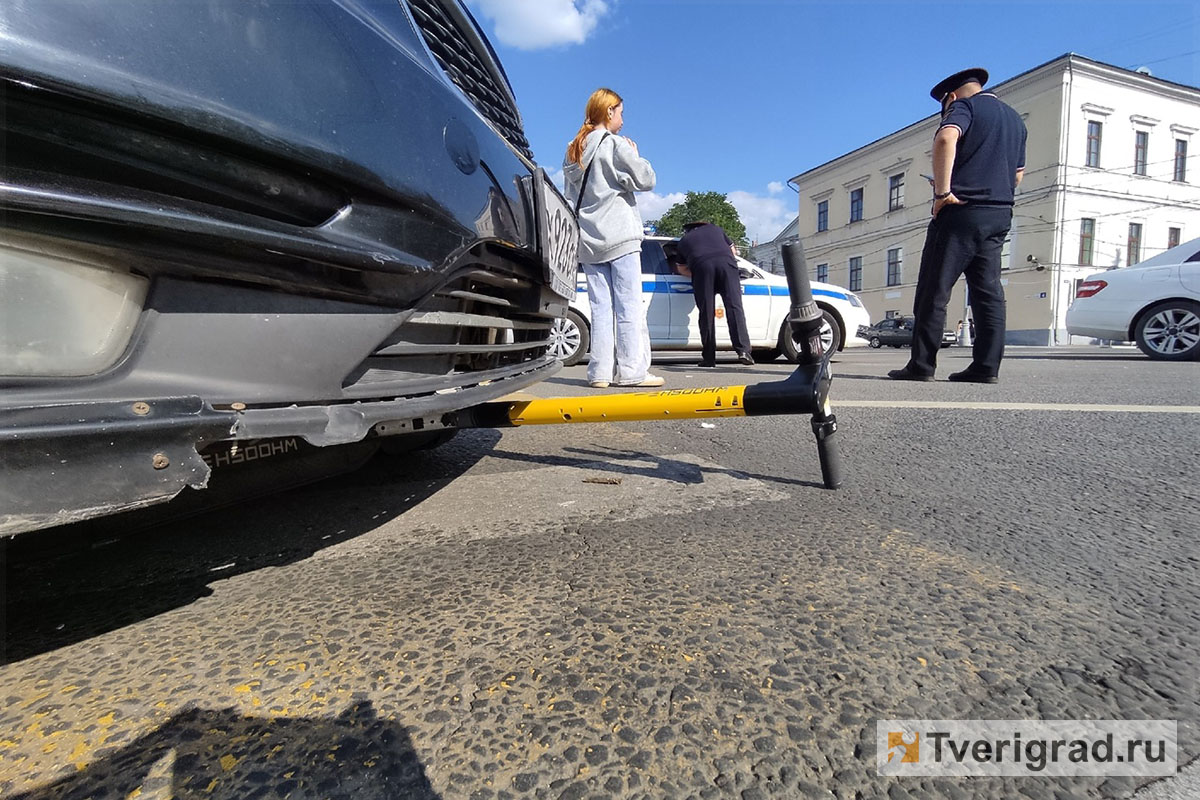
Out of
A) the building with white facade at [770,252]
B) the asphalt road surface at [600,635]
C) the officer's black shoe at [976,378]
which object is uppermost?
the building with white facade at [770,252]

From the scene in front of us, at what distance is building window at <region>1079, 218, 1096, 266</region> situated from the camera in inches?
1019

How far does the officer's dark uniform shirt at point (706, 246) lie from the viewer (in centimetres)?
573

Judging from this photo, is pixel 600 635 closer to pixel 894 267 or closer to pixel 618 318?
pixel 618 318

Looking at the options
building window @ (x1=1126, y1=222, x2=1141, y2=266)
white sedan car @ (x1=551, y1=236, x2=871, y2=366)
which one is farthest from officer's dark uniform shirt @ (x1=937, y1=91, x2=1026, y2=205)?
building window @ (x1=1126, y1=222, x2=1141, y2=266)

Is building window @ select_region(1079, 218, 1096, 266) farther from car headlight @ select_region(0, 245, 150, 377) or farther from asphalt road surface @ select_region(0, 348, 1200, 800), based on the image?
car headlight @ select_region(0, 245, 150, 377)

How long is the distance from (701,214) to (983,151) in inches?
1538

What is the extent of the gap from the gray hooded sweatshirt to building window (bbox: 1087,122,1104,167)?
3222 cm

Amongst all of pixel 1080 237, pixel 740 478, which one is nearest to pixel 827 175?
pixel 1080 237

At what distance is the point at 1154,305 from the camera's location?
22.4ft

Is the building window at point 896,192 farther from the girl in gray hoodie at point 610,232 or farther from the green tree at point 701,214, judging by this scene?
the girl in gray hoodie at point 610,232

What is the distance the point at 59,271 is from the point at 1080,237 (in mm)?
34267

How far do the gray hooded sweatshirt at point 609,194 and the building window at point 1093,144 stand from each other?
1268 inches

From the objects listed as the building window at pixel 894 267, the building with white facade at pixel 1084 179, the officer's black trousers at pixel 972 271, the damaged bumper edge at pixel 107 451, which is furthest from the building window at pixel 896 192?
the damaged bumper edge at pixel 107 451

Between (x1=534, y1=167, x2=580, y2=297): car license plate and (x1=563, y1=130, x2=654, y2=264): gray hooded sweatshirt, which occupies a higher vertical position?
(x1=563, y1=130, x2=654, y2=264): gray hooded sweatshirt
